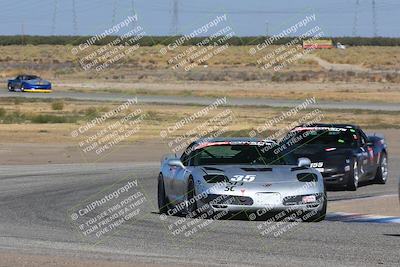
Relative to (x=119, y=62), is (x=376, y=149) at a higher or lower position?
higher

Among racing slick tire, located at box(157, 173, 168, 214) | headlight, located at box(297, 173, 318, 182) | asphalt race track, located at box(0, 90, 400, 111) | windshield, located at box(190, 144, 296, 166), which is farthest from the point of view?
asphalt race track, located at box(0, 90, 400, 111)

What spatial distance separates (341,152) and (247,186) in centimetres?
668

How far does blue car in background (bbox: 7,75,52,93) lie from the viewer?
73.2m

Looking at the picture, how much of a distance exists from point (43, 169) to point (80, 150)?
6667 mm

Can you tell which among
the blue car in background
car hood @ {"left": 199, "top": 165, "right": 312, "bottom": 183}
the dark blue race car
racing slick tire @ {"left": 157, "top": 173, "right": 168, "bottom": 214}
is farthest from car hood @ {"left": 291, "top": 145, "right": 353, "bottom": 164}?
the blue car in background

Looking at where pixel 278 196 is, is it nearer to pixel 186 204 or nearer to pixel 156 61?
pixel 186 204

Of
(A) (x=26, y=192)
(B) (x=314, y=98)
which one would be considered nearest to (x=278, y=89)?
(B) (x=314, y=98)

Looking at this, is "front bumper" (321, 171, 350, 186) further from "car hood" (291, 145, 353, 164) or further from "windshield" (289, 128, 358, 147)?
"windshield" (289, 128, 358, 147)

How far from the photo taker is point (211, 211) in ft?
50.6

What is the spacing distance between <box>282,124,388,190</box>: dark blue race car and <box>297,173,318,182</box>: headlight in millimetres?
5324

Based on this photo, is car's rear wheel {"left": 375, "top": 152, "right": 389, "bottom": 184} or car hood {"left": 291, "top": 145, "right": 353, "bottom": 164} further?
car's rear wheel {"left": 375, "top": 152, "right": 389, "bottom": 184}

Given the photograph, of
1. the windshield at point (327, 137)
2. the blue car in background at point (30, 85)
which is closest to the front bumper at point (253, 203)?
the windshield at point (327, 137)

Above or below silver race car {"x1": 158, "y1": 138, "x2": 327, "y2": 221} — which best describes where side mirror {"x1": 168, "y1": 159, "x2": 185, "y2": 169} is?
above

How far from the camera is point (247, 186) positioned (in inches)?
604
